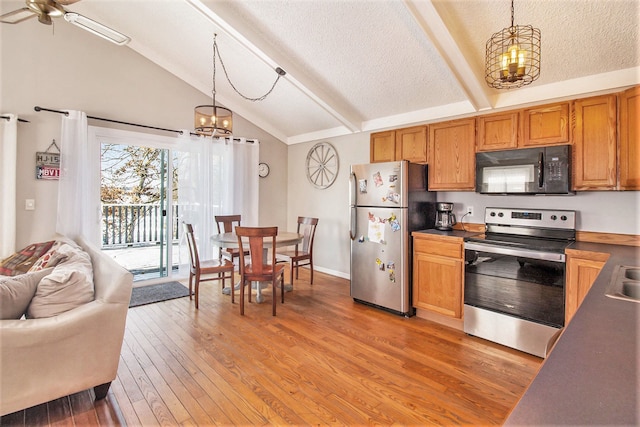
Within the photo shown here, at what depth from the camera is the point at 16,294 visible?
1.71 m

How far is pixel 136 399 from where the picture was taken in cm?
196

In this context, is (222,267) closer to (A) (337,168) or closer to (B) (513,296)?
(A) (337,168)

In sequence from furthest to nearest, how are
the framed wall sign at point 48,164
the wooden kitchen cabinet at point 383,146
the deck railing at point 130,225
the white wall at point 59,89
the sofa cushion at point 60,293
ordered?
the deck railing at point 130,225
the wooden kitchen cabinet at point 383,146
the framed wall sign at point 48,164
the white wall at point 59,89
the sofa cushion at point 60,293

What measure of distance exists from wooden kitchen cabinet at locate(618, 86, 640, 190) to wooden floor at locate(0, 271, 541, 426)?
155cm

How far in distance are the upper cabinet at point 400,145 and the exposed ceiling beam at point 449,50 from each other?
614 millimetres

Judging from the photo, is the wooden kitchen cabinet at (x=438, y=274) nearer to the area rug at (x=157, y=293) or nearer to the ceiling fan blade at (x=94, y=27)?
the area rug at (x=157, y=293)

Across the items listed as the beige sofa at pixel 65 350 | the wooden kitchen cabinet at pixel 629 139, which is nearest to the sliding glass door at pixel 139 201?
the beige sofa at pixel 65 350

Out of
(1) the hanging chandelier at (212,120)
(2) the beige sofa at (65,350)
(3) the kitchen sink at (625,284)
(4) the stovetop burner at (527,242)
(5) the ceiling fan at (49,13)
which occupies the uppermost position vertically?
(5) the ceiling fan at (49,13)

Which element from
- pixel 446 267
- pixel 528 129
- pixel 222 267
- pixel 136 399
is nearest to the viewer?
pixel 136 399

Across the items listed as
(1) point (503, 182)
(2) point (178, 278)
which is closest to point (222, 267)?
(2) point (178, 278)

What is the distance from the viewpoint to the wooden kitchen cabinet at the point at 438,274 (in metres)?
2.99

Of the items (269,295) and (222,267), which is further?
(269,295)

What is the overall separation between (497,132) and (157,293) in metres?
4.36

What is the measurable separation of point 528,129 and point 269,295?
3.35m
